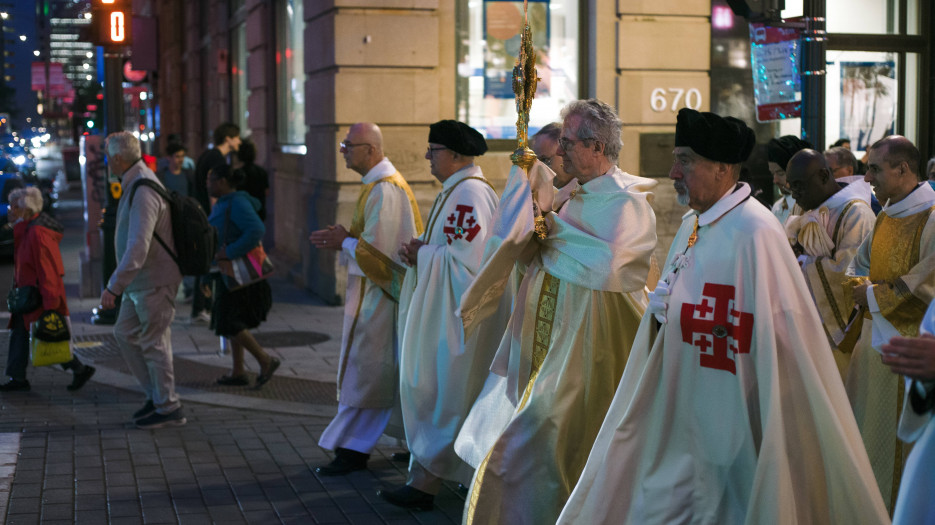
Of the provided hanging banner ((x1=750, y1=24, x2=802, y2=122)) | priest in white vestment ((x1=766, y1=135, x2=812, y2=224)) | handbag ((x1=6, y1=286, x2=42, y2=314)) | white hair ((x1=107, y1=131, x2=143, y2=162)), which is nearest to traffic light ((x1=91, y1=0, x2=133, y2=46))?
handbag ((x1=6, y1=286, x2=42, y2=314))

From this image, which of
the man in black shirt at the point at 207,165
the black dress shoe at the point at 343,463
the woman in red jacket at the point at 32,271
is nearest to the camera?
the black dress shoe at the point at 343,463

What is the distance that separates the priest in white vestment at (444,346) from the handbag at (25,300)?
158 inches

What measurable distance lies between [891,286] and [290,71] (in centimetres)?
1261

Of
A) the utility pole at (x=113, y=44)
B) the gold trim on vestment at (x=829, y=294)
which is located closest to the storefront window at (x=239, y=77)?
the utility pole at (x=113, y=44)

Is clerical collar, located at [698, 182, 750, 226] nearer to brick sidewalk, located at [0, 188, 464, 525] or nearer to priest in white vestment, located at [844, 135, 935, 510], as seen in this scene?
priest in white vestment, located at [844, 135, 935, 510]

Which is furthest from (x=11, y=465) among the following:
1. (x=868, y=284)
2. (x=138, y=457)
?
(x=868, y=284)

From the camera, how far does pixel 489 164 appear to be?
13.5m

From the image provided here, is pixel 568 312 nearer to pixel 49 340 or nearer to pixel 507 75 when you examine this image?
pixel 49 340

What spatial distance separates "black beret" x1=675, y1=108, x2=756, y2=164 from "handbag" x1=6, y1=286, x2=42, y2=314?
6.40 meters

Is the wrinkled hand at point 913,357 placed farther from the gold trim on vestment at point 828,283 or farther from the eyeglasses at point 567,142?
the gold trim on vestment at point 828,283

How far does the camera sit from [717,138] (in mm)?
4059

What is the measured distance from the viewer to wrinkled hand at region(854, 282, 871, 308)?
5.49 meters

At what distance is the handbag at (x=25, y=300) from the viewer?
356 inches

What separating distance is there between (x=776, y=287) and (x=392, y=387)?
3351 millimetres
